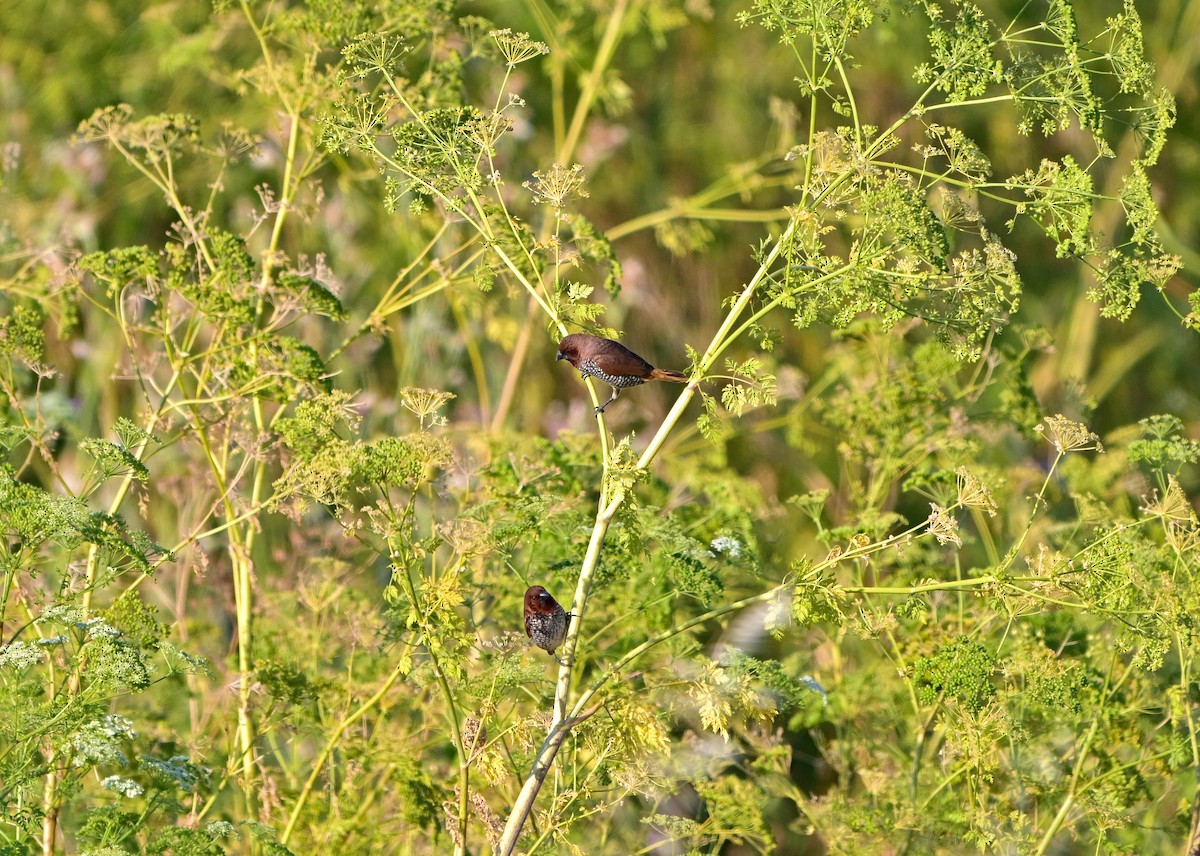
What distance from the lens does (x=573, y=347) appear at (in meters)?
3.36

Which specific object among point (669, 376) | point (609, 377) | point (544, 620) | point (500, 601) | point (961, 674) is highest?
point (669, 376)

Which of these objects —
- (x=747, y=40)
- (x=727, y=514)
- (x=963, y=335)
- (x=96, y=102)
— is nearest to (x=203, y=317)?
(x=727, y=514)

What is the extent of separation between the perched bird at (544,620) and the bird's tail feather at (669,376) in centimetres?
53

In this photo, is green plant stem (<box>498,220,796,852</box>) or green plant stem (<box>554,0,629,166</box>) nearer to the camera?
green plant stem (<box>498,220,796,852</box>)

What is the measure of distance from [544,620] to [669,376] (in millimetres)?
574

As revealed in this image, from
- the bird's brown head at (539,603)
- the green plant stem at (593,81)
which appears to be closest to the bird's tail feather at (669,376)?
the bird's brown head at (539,603)

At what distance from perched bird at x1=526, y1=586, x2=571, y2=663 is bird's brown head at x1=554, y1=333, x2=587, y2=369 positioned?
532mm

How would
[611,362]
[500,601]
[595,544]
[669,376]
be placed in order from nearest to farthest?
[595,544]
[669,376]
[611,362]
[500,601]

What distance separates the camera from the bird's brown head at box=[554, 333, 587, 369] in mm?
3288

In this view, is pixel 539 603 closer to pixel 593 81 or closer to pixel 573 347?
pixel 573 347

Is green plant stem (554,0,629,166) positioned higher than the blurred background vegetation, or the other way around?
green plant stem (554,0,629,166)

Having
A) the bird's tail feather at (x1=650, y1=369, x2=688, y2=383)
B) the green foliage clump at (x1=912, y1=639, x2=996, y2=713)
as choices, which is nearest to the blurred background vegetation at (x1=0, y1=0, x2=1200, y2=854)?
the green foliage clump at (x1=912, y1=639, x2=996, y2=713)

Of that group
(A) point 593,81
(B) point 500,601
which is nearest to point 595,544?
(B) point 500,601

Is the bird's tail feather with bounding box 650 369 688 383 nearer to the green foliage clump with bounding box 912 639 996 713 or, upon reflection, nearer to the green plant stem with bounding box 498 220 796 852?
the green plant stem with bounding box 498 220 796 852
